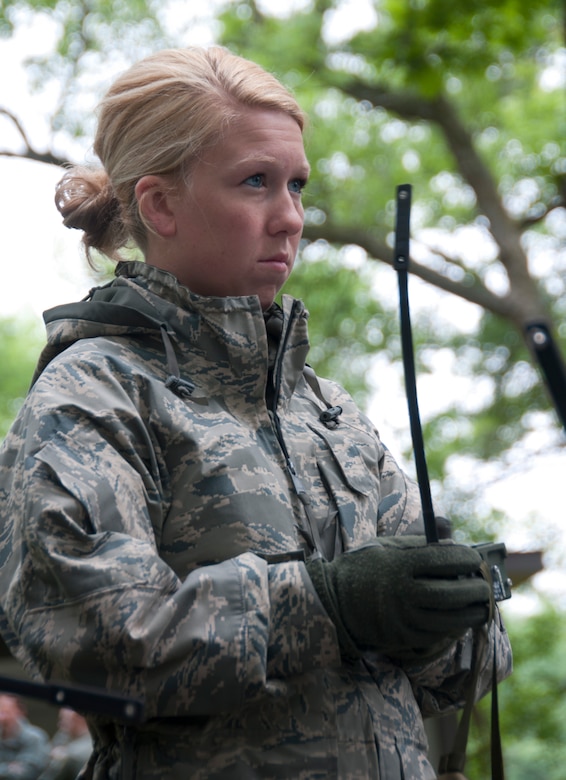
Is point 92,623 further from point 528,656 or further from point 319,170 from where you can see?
point 528,656

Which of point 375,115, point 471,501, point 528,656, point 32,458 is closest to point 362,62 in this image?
point 375,115

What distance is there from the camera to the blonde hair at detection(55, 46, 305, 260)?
1989mm

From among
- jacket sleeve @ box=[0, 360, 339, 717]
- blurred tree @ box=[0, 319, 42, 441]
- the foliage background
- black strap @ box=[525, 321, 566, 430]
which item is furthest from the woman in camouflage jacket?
blurred tree @ box=[0, 319, 42, 441]

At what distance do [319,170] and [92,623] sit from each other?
10.4 meters

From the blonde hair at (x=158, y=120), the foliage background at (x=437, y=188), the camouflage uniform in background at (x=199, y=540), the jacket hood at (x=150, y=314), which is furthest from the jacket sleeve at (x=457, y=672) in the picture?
the foliage background at (x=437, y=188)

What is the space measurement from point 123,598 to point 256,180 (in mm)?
866

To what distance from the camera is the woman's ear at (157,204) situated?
2.02 m

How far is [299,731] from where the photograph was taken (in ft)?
5.33

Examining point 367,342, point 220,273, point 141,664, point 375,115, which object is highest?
point 375,115

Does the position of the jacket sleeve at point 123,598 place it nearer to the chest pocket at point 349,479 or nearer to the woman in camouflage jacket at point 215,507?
the woman in camouflage jacket at point 215,507

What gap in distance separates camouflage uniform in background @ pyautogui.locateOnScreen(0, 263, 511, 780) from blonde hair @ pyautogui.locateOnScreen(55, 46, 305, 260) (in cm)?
19

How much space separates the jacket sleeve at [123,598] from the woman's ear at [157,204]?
1.68 ft

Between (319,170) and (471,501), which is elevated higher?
(319,170)

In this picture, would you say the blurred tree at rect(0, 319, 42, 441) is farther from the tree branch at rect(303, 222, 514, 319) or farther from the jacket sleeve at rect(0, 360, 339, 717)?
the jacket sleeve at rect(0, 360, 339, 717)
